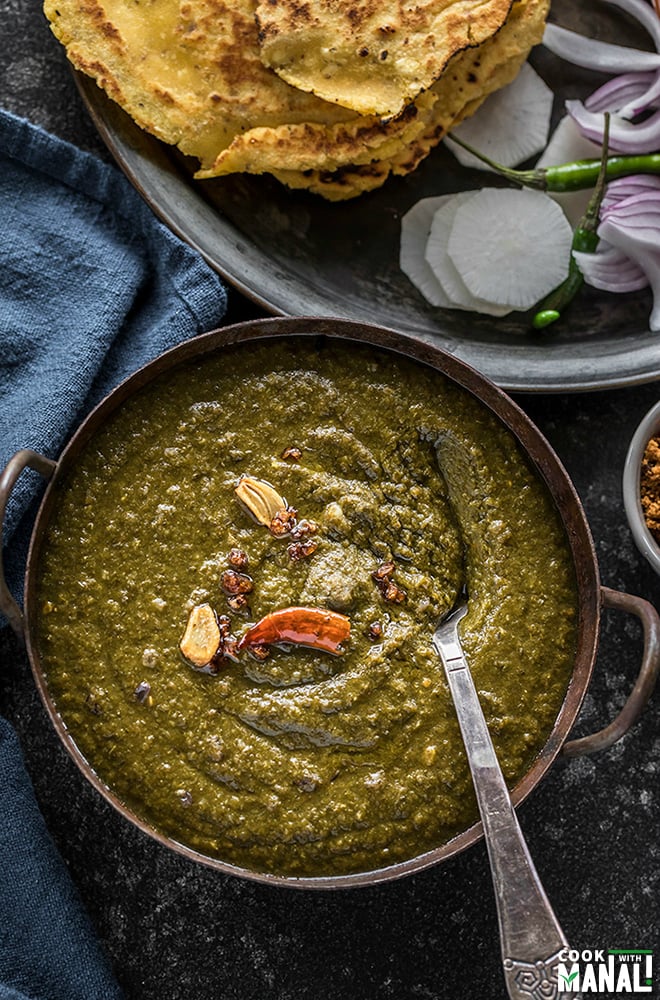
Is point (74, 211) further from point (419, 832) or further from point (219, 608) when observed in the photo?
point (419, 832)

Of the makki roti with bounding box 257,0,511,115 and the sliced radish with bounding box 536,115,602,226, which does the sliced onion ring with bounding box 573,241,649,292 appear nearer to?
the sliced radish with bounding box 536,115,602,226

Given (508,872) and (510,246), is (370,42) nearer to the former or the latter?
(510,246)

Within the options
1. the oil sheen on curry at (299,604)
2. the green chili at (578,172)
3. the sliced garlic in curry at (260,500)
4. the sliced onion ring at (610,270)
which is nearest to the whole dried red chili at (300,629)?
the oil sheen on curry at (299,604)

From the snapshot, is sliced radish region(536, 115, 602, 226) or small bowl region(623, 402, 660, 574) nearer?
small bowl region(623, 402, 660, 574)

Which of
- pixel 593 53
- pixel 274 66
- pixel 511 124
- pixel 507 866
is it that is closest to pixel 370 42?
pixel 274 66

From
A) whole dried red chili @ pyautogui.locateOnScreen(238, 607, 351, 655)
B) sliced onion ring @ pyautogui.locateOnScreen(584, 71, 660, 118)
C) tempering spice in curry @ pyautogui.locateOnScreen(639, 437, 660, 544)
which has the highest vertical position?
sliced onion ring @ pyautogui.locateOnScreen(584, 71, 660, 118)

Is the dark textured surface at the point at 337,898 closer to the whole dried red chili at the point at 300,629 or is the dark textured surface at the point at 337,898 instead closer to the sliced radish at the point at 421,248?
the whole dried red chili at the point at 300,629

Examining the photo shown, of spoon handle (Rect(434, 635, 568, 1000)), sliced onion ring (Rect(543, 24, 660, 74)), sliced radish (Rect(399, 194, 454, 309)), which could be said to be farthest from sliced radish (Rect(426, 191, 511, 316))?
spoon handle (Rect(434, 635, 568, 1000))
